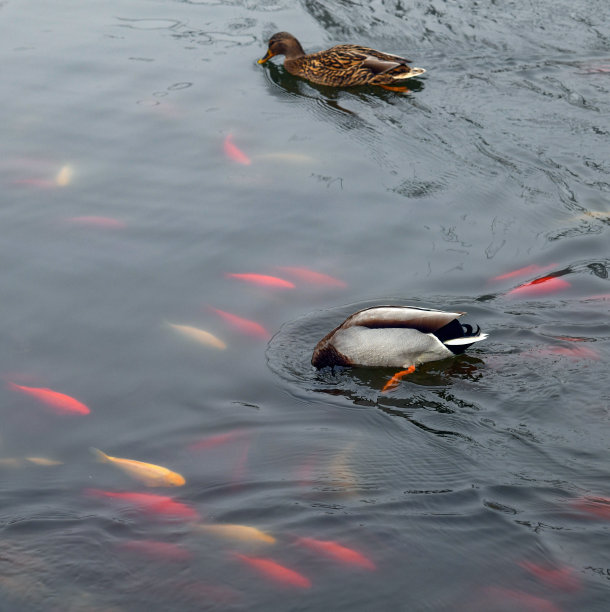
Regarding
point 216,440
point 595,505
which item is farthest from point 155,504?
point 595,505

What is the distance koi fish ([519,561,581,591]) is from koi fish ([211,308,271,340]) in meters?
2.81

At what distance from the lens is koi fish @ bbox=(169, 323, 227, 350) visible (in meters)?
6.74

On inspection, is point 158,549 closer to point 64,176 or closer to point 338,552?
point 338,552

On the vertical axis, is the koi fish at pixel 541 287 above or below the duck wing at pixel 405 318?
above

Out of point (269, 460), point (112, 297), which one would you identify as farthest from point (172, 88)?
point (269, 460)

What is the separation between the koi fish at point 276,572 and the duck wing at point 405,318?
2.21 m

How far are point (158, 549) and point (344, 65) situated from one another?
7726 mm

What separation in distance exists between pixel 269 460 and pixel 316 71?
7005 millimetres

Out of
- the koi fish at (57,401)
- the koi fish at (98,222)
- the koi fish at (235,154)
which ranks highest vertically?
the koi fish at (235,154)

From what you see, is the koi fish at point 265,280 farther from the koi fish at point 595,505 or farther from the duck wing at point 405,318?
the koi fish at point 595,505

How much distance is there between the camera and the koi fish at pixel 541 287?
7141 mm

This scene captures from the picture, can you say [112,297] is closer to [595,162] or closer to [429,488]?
[429,488]

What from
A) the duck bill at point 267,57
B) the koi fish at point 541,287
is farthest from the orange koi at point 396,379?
the duck bill at point 267,57

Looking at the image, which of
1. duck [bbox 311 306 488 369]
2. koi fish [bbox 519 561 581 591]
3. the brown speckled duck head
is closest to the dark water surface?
koi fish [bbox 519 561 581 591]
